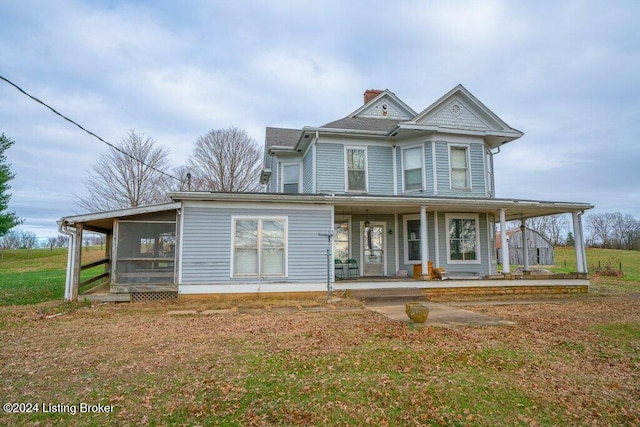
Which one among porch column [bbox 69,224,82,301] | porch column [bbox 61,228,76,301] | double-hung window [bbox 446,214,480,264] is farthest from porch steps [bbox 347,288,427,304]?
porch column [bbox 61,228,76,301]

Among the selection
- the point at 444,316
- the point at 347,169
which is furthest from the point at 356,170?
the point at 444,316

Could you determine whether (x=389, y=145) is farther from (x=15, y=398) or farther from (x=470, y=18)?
(x=15, y=398)

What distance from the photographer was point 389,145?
14141 mm

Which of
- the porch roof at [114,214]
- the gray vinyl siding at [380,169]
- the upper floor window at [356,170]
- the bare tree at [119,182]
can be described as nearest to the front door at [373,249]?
the gray vinyl siding at [380,169]

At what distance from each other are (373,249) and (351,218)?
5.02 feet

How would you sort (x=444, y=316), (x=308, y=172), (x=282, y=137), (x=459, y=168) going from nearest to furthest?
(x=444, y=316) < (x=459, y=168) < (x=308, y=172) < (x=282, y=137)

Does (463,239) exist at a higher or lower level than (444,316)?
higher

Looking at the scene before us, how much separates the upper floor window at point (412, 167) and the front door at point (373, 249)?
1.97 metres

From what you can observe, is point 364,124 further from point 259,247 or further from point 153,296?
point 153,296

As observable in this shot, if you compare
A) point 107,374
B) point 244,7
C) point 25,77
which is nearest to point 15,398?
point 107,374

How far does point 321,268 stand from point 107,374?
7300 mm

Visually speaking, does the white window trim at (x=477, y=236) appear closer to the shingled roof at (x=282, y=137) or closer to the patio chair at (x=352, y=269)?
the patio chair at (x=352, y=269)

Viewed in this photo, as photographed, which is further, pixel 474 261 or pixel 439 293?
pixel 474 261

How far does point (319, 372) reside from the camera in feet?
14.4
